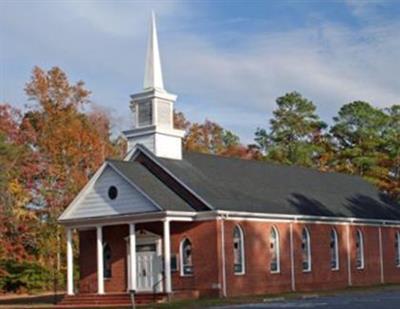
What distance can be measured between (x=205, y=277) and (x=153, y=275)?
3.05 meters

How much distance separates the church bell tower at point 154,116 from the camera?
4588 cm

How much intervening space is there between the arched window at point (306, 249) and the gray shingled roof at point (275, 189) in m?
1.22

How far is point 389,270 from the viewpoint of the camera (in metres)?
56.9

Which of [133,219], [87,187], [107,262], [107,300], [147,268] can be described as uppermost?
[87,187]

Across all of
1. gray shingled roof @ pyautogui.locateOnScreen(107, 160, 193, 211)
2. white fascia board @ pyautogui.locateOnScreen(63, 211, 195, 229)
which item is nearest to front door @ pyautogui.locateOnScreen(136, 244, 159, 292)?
white fascia board @ pyautogui.locateOnScreen(63, 211, 195, 229)

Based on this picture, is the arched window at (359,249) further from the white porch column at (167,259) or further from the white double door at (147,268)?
the white porch column at (167,259)

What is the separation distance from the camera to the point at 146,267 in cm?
4475

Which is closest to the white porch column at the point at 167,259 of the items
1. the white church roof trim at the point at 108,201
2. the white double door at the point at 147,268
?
the white church roof trim at the point at 108,201

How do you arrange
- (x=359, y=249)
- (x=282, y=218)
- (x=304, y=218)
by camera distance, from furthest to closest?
(x=359, y=249) < (x=304, y=218) < (x=282, y=218)

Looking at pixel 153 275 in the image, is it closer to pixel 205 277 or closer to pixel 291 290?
pixel 205 277

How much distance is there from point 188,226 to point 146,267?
331 cm

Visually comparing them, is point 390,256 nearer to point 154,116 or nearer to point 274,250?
point 274,250

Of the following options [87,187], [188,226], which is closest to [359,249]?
[188,226]

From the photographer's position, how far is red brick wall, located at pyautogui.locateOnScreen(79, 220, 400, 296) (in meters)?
42.8
